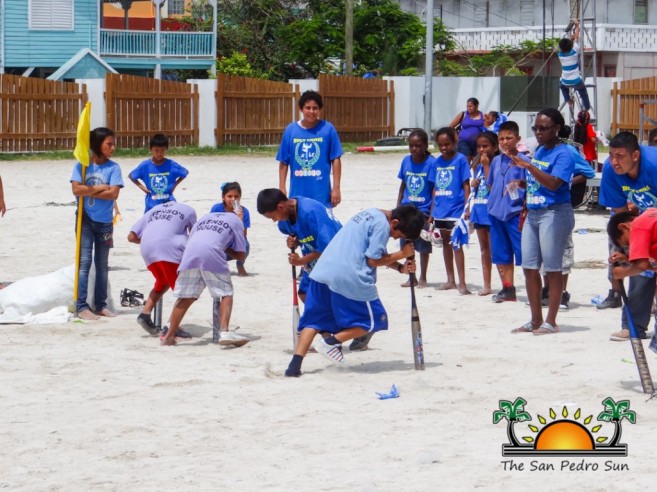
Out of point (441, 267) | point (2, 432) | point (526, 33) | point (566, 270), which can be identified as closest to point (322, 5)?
point (526, 33)

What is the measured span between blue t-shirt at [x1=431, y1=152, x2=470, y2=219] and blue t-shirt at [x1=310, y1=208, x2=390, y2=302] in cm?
383

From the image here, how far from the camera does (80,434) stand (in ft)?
22.7

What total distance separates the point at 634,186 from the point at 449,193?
3374 millimetres

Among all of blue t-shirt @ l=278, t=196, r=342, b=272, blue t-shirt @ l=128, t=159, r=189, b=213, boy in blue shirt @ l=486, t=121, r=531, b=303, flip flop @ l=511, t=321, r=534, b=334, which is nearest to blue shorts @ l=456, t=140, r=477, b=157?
blue t-shirt @ l=128, t=159, r=189, b=213

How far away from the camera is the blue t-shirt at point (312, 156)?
38.1 ft

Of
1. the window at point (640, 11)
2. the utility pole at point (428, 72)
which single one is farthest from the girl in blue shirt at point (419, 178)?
the window at point (640, 11)

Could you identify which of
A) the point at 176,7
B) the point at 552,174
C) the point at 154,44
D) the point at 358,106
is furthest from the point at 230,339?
the point at 176,7

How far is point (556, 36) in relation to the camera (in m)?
53.0

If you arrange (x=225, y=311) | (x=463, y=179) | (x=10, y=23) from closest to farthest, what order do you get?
1. (x=225, y=311)
2. (x=463, y=179)
3. (x=10, y=23)

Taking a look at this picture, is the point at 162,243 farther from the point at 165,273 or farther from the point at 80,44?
the point at 80,44

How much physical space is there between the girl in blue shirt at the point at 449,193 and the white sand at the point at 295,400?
47 cm

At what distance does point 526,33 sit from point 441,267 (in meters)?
40.8

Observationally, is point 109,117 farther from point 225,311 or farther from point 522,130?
point 225,311

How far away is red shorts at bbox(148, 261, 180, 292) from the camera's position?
9774 millimetres
